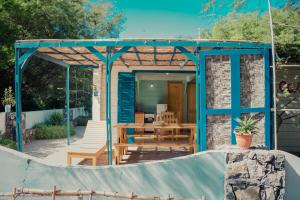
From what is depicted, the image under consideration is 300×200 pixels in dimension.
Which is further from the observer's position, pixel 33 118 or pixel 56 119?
pixel 56 119

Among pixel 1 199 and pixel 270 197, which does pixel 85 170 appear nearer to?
pixel 1 199

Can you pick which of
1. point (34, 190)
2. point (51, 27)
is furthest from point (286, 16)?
point (51, 27)

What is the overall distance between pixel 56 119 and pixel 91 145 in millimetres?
8564

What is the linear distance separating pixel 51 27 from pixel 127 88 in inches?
296

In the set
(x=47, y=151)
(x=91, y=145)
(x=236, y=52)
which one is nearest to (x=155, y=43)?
(x=236, y=52)

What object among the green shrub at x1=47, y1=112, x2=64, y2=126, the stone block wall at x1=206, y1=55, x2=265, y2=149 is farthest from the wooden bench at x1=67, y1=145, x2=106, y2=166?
the green shrub at x1=47, y1=112, x2=64, y2=126

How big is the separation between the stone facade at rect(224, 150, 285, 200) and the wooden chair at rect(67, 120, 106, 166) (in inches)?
124

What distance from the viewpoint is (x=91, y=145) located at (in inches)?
302

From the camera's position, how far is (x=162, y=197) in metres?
4.70

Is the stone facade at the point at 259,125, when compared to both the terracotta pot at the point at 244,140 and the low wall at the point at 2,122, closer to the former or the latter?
the terracotta pot at the point at 244,140

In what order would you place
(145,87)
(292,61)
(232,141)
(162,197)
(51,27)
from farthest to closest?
(51,27), (145,87), (292,61), (232,141), (162,197)

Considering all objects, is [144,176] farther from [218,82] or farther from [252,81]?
[252,81]

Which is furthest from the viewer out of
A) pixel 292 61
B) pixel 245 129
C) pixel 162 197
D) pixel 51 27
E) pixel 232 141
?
pixel 51 27

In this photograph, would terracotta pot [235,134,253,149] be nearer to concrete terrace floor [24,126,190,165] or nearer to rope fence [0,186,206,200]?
rope fence [0,186,206,200]
